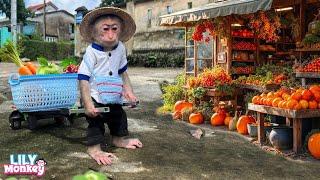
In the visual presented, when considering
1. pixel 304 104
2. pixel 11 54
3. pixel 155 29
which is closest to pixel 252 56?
pixel 304 104

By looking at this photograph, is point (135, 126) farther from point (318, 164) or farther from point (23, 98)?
point (318, 164)

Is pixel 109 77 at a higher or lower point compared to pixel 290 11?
lower

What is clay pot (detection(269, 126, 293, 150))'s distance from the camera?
624 centimetres

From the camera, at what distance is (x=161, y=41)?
104 feet

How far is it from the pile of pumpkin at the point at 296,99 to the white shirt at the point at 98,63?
2484mm

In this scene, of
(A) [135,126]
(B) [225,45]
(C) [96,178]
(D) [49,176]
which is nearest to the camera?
(C) [96,178]

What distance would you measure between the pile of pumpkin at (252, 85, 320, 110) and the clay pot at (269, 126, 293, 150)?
A: 362mm

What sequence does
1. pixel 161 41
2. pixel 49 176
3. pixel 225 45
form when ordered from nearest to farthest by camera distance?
1. pixel 49 176
2. pixel 225 45
3. pixel 161 41

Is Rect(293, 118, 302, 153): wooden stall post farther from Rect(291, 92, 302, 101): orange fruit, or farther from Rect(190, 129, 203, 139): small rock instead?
Rect(190, 129, 203, 139): small rock

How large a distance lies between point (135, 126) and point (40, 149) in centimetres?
240

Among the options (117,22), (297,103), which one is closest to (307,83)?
(297,103)

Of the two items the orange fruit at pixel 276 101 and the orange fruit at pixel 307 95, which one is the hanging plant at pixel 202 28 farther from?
the orange fruit at pixel 307 95

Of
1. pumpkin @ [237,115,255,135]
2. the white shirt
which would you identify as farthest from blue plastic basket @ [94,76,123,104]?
pumpkin @ [237,115,255,135]

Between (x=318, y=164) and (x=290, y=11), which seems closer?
(x=318, y=164)
